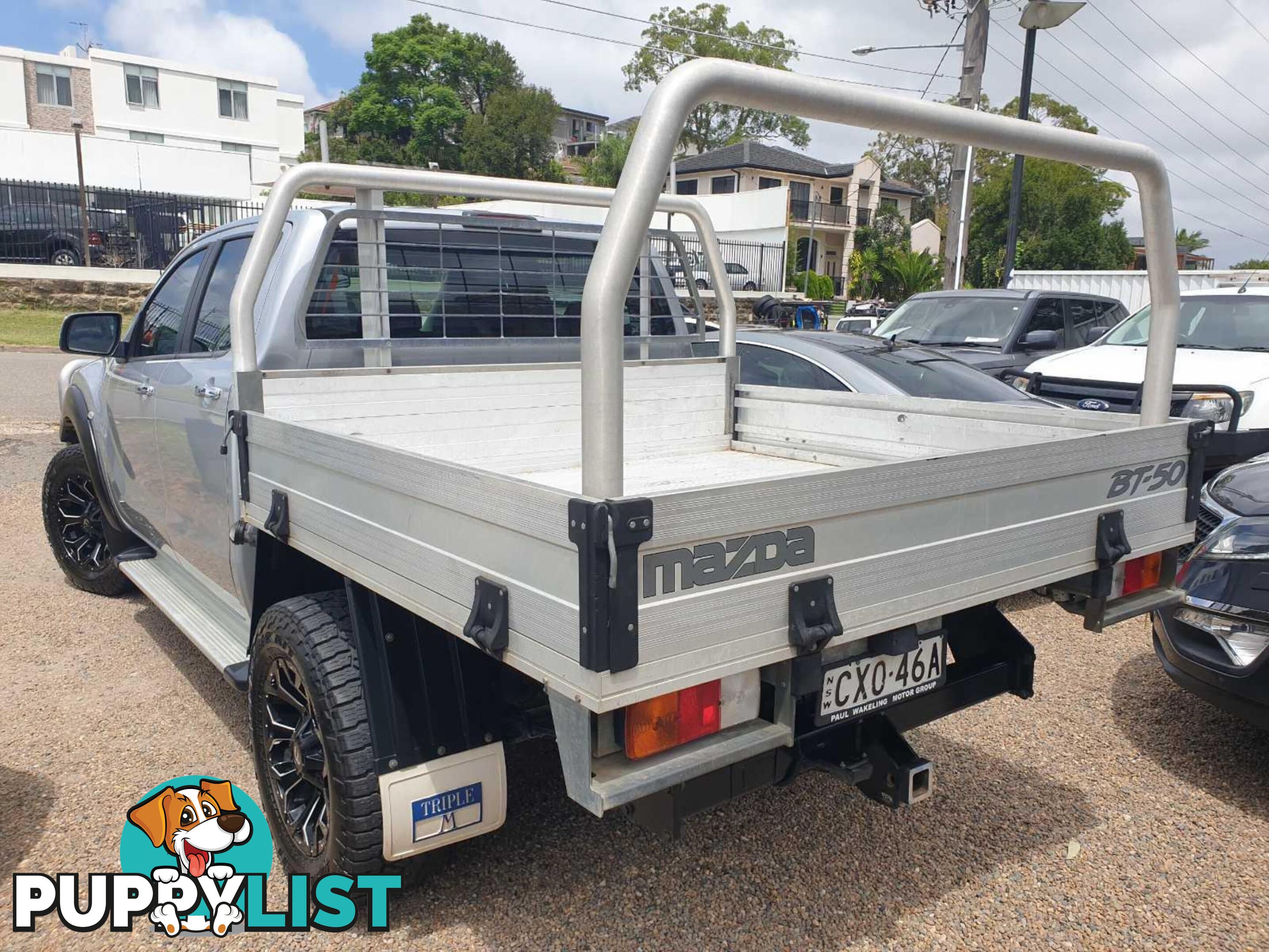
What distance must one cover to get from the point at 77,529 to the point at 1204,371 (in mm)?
7210

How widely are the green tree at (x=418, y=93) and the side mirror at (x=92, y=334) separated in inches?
2190

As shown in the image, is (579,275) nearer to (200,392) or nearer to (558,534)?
(200,392)

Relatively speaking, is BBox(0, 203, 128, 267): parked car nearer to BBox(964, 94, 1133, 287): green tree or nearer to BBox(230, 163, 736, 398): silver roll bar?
BBox(230, 163, 736, 398): silver roll bar

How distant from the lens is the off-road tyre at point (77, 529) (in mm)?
5602

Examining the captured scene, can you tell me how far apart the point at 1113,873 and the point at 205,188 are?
37.2 meters

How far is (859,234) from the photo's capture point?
5247 centimetres

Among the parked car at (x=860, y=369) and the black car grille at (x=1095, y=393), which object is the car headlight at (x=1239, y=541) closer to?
the parked car at (x=860, y=369)

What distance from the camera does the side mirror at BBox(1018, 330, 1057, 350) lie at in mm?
8648

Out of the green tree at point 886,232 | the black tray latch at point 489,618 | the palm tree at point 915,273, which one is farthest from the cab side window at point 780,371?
the green tree at point 886,232

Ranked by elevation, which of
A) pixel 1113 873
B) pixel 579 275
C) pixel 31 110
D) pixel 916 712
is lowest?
pixel 1113 873

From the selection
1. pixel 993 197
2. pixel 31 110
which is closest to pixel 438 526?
pixel 993 197

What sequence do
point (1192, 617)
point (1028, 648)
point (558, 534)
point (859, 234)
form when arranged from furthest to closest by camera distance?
point (859, 234), point (1192, 617), point (1028, 648), point (558, 534)

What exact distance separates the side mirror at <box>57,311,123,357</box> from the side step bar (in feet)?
3.37

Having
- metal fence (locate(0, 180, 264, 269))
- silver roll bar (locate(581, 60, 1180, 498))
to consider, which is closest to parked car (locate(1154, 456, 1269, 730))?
silver roll bar (locate(581, 60, 1180, 498))
